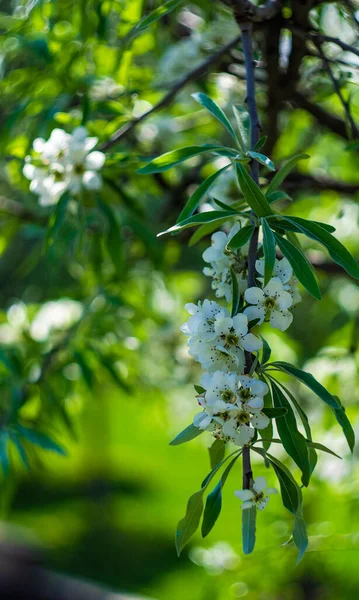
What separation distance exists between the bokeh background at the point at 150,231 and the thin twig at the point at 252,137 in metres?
0.22

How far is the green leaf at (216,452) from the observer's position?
70 cm

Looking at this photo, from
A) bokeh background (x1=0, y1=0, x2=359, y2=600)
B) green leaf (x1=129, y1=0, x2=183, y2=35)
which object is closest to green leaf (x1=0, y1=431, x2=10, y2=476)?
bokeh background (x1=0, y1=0, x2=359, y2=600)

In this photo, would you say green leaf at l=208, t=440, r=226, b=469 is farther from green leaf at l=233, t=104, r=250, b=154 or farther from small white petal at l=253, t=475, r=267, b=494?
green leaf at l=233, t=104, r=250, b=154

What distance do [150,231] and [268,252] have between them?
0.83 metres

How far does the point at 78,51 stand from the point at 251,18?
54 cm

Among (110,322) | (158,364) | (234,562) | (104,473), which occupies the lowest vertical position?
(104,473)

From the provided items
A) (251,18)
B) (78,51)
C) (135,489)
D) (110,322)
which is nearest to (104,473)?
(135,489)

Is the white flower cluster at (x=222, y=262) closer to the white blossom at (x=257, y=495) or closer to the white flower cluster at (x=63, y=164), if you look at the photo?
the white blossom at (x=257, y=495)

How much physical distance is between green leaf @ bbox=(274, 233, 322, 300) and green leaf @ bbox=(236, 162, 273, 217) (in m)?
0.03

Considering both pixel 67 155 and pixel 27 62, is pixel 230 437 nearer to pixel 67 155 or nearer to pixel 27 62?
pixel 67 155

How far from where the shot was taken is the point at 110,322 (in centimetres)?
152

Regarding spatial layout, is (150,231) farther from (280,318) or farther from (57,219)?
(280,318)

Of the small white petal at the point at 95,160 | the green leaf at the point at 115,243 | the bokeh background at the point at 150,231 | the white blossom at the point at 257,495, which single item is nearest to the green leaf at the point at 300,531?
the white blossom at the point at 257,495

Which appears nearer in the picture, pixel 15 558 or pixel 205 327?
pixel 205 327
